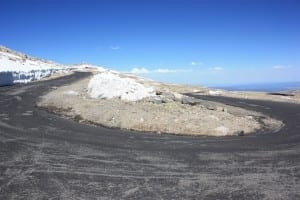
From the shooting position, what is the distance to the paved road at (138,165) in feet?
27.8

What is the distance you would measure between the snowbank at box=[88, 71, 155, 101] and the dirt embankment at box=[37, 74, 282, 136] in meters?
0.69

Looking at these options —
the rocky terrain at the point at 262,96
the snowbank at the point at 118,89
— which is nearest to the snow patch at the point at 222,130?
the snowbank at the point at 118,89

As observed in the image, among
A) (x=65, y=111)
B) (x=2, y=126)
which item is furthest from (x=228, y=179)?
(x=65, y=111)

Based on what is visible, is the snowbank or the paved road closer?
the paved road

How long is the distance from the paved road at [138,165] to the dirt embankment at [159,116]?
1.71 metres

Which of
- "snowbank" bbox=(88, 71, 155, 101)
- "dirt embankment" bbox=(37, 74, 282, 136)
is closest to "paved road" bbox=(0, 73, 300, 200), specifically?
"dirt embankment" bbox=(37, 74, 282, 136)

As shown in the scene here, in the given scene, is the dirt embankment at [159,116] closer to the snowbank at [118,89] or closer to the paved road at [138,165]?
the snowbank at [118,89]

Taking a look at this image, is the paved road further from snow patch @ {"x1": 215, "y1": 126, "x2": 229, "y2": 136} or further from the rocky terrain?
the rocky terrain

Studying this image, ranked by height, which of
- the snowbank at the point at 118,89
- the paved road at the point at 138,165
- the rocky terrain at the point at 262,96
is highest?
the snowbank at the point at 118,89

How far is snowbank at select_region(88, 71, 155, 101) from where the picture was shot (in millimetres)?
23656

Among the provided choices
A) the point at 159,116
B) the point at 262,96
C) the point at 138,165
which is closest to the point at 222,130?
the point at 159,116

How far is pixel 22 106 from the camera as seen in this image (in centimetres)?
2239

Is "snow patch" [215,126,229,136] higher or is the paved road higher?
"snow patch" [215,126,229,136]

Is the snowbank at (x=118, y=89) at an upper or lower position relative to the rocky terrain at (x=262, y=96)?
upper
